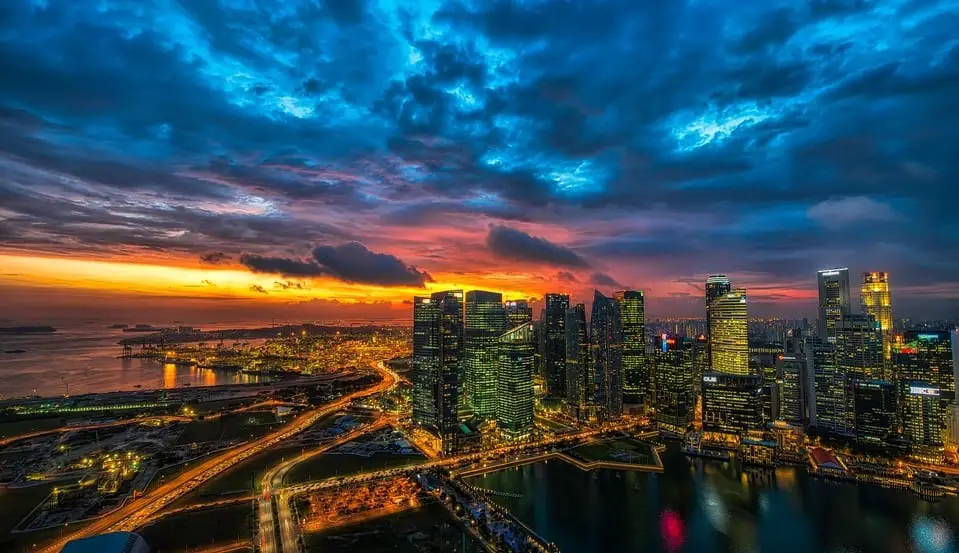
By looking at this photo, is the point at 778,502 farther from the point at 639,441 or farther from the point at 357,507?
the point at 357,507

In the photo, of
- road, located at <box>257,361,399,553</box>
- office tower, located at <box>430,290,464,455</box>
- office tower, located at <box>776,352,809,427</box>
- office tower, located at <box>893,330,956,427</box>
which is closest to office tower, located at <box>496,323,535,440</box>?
office tower, located at <box>430,290,464,455</box>

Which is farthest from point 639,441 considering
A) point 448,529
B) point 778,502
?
point 448,529

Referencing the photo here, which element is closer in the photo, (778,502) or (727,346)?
(778,502)

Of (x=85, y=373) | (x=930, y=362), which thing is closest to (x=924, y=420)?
(x=930, y=362)

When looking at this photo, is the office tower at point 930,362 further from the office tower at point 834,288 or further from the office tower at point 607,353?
the office tower at point 607,353

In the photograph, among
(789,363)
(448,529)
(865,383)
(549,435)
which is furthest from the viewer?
(789,363)

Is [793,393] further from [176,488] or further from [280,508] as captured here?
[176,488]
